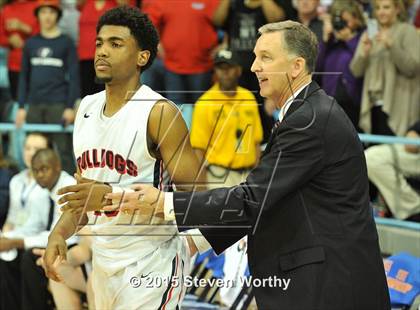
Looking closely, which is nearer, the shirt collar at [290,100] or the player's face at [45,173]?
→ the shirt collar at [290,100]

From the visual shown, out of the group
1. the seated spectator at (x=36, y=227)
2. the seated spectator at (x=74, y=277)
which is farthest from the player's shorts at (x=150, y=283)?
the seated spectator at (x=36, y=227)

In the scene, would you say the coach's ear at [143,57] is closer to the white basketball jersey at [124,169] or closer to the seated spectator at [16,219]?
the white basketball jersey at [124,169]

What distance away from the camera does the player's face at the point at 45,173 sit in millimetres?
7633

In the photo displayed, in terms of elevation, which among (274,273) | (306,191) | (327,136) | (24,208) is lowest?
(24,208)

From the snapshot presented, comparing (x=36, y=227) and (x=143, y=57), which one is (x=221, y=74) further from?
(x=143, y=57)

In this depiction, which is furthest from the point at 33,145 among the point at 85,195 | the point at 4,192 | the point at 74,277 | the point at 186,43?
the point at 85,195

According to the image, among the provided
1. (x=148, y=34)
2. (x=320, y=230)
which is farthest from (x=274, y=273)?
(x=148, y=34)

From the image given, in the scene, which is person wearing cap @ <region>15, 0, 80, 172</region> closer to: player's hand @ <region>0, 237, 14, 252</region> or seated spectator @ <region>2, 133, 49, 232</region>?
seated spectator @ <region>2, 133, 49, 232</region>

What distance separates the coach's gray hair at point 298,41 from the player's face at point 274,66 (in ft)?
0.08

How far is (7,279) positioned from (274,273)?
13.7ft

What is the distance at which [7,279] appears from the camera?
7.64m

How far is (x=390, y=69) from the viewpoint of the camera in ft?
25.8

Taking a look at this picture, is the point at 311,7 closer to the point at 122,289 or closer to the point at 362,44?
the point at 362,44

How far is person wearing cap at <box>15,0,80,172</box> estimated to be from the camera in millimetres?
9469
